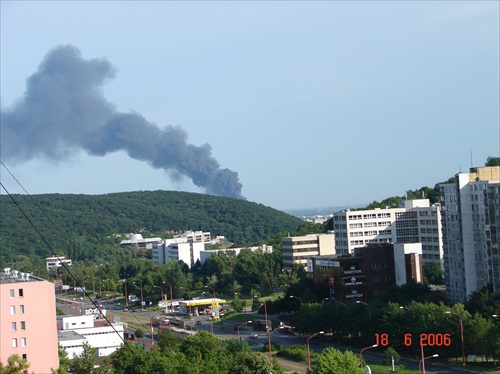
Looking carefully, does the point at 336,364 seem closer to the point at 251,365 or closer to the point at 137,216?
the point at 251,365

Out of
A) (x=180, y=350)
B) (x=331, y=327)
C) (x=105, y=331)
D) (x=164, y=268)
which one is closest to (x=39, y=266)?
(x=164, y=268)

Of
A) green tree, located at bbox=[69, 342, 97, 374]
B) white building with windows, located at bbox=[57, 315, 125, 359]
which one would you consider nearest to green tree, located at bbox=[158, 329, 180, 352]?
white building with windows, located at bbox=[57, 315, 125, 359]

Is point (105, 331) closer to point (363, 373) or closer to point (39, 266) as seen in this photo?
point (363, 373)

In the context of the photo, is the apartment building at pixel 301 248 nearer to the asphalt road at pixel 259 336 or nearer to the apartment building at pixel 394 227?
the apartment building at pixel 394 227

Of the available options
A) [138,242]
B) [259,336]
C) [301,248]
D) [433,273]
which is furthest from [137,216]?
[259,336]

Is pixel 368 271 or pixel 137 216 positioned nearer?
pixel 368 271

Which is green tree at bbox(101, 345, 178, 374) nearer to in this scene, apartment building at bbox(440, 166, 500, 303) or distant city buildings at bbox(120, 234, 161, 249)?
apartment building at bbox(440, 166, 500, 303)

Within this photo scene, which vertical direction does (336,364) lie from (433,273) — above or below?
below
